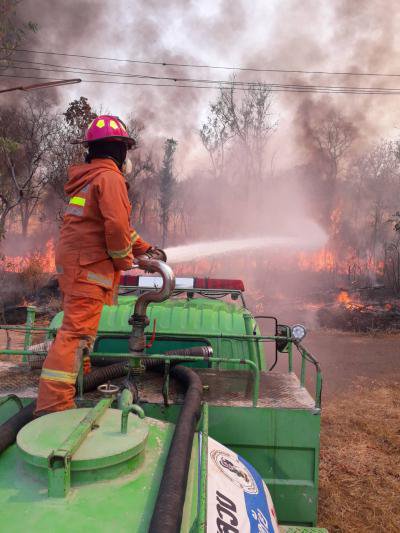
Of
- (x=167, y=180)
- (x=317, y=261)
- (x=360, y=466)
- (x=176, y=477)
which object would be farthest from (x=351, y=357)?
(x=167, y=180)

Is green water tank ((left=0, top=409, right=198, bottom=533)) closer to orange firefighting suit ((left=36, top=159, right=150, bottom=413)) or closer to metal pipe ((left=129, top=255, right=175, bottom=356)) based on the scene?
orange firefighting suit ((left=36, top=159, right=150, bottom=413))

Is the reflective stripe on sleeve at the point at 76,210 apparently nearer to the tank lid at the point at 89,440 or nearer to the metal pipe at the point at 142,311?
the metal pipe at the point at 142,311

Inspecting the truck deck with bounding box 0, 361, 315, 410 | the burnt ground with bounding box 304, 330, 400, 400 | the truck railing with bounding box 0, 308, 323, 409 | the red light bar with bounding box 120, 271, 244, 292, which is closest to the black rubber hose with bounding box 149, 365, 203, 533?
the truck railing with bounding box 0, 308, 323, 409

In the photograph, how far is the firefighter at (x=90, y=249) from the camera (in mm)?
2664

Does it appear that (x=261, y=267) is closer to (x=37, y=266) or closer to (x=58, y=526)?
(x=37, y=266)

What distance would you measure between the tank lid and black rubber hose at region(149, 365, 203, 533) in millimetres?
162

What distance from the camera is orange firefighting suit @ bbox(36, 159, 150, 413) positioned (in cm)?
267

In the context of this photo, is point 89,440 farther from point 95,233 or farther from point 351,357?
point 351,357

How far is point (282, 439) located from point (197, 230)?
46397 millimetres

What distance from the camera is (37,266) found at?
22.6m

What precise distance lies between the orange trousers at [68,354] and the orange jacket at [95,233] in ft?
0.30

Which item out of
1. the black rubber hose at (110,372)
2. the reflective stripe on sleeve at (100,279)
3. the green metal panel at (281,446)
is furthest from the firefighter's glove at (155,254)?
the green metal panel at (281,446)

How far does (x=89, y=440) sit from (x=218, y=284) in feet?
11.4

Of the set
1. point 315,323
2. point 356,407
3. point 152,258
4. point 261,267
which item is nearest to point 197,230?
point 261,267
